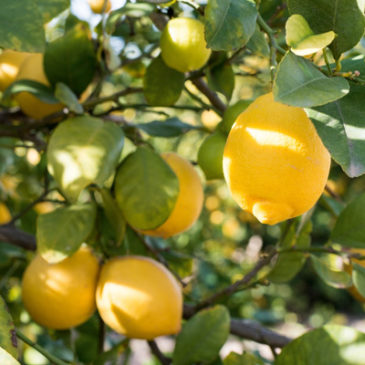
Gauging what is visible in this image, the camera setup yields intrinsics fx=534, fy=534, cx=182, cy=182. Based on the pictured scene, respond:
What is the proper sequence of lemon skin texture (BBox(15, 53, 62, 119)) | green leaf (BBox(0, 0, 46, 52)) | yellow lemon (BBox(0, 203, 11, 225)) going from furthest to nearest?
yellow lemon (BBox(0, 203, 11, 225))
lemon skin texture (BBox(15, 53, 62, 119))
green leaf (BBox(0, 0, 46, 52))

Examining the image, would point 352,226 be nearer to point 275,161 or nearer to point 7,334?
point 275,161

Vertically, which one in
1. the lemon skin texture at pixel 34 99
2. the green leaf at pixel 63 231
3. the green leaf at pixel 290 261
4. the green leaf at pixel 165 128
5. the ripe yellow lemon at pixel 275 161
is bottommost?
the green leaf at pixel 290 261

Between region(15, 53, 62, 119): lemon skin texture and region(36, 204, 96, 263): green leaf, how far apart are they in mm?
214

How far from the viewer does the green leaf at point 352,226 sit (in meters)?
0.80

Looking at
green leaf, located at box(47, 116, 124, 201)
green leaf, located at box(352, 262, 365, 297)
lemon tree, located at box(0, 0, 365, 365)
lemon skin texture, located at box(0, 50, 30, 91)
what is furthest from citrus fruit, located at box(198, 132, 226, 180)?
lemon skin texture, located at box(0, 50, 30, 91)

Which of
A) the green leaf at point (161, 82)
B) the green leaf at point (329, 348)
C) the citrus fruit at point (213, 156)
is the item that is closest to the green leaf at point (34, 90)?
the green leaf at point (161, 82)

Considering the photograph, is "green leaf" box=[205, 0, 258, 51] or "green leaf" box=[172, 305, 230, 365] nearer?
"green leaf" box=[205, 0, 258, 51]

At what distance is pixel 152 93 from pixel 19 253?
54 centimetres

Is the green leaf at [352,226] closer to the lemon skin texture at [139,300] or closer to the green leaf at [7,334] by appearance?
the lemon skin texture at [139,300]

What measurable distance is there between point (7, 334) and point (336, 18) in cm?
43

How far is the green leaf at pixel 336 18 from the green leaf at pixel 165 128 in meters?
0.47

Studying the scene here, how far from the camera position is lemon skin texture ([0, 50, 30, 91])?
3.51 ft

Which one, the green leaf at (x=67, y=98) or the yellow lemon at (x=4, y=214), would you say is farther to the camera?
the yellow lemon at (x=4, y=214)

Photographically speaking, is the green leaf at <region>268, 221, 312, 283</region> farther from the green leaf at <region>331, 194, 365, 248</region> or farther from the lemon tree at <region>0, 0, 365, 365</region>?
the green leaf at <region>331, 194, 365, 248</region>
